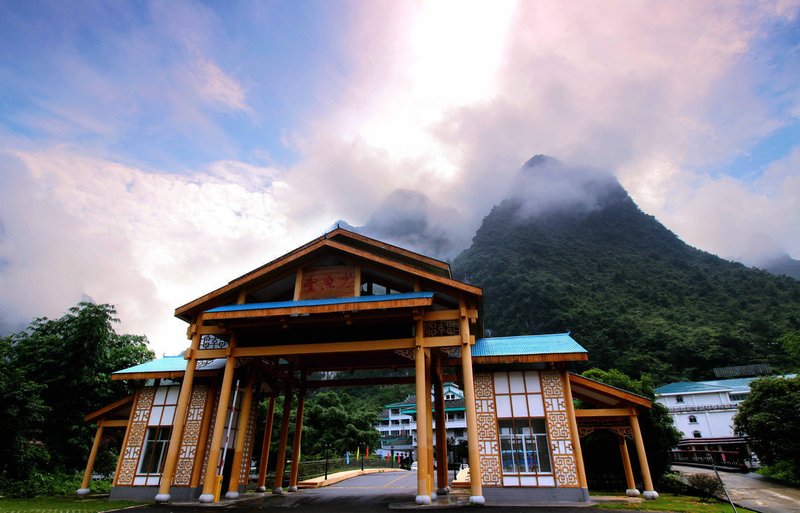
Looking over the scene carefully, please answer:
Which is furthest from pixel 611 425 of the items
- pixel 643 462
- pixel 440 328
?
pixel 440 328

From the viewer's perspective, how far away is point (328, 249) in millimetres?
13906

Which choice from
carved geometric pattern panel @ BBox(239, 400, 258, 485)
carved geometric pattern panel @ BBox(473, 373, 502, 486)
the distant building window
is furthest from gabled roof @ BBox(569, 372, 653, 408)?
the distant building window

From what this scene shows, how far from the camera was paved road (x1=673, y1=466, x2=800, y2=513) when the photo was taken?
13414 millimetres

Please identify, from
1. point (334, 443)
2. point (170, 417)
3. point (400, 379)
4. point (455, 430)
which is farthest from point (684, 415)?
point (170, 417)

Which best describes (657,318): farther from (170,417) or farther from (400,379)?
(170,417)

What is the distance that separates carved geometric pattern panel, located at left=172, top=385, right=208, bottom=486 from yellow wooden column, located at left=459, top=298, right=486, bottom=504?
9.16 metres

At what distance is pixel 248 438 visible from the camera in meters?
16.0

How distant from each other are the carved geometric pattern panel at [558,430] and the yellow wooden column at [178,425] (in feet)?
36.2

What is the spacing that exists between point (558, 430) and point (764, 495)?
1158 centimetres

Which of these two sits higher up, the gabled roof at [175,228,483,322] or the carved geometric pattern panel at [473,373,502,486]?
the gabled roof at [175,228,483,322]

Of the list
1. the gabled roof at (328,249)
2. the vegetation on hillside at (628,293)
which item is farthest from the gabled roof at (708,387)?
the gabled roof at (328,249)

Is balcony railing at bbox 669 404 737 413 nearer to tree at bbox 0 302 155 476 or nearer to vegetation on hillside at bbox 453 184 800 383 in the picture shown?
vegetation on hillside at bbox 453 184 800 383

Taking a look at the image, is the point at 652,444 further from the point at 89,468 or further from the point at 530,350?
the point at 89,468

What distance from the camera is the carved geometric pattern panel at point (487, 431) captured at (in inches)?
466
